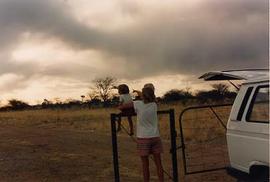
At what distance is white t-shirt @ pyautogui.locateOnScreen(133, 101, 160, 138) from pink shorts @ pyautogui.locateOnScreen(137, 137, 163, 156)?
0.21 ft

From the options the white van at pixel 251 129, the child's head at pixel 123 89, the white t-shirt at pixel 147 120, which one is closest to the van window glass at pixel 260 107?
the white van at pixel 251 129

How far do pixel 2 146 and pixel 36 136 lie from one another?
12.1ft

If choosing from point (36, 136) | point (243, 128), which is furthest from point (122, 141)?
point (243, 128)

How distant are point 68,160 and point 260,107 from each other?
7462mm

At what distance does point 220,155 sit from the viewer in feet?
43.8

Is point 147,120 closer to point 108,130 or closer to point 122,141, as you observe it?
point 122,141

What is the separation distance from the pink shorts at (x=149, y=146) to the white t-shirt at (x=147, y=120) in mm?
64

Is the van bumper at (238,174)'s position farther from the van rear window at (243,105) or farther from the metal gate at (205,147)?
the metal gate at (205,147)

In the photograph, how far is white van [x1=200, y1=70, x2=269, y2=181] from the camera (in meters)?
6.86

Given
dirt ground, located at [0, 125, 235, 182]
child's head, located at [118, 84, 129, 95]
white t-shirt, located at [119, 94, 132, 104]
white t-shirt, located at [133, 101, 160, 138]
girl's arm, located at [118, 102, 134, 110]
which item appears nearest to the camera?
white t-shirt, located at [133, 101, 160, 138]

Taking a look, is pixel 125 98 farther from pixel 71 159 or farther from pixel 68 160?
pixel 71 159

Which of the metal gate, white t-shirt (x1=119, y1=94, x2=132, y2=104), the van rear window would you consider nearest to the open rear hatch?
the van rear window

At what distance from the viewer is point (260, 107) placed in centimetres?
723

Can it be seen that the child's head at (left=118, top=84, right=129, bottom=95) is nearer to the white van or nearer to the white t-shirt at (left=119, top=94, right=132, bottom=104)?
the white t-shirt at (left=119, top=94, right=132, bottom=104)
